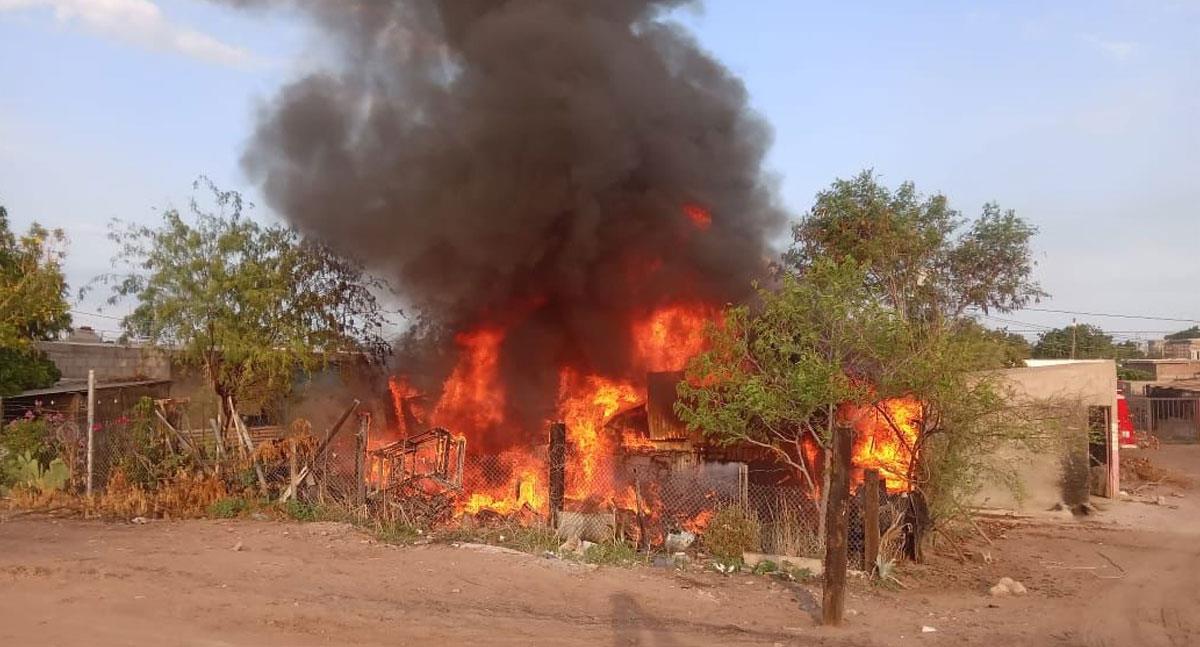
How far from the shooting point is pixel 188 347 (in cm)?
1364

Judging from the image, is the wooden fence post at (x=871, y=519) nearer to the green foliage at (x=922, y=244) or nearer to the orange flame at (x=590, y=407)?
the orange flame at (x=590, y=407)

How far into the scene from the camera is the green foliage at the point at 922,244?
2331cm

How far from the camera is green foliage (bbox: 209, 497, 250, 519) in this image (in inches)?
465

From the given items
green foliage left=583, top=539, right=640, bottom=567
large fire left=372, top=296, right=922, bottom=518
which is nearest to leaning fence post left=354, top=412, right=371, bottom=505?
large fire left=372, top=296, right=922, bottom=518

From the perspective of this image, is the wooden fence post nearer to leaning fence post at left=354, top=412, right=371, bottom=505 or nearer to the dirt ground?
the dirt ground

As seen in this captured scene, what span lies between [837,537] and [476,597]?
3.48m

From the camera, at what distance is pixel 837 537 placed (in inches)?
307

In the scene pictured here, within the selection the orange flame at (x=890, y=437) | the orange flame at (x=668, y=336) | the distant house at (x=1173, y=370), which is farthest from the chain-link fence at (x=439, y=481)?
the distant house at (x=1173, y=370)

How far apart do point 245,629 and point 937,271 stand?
→ 2254cm

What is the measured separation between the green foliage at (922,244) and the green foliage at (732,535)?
44.5 feet

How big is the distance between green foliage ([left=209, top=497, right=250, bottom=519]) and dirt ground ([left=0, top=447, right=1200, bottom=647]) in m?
0.31

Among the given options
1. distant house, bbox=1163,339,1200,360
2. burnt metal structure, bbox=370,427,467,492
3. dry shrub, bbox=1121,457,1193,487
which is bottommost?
dry shrub, bbox=1121,457,1193,487

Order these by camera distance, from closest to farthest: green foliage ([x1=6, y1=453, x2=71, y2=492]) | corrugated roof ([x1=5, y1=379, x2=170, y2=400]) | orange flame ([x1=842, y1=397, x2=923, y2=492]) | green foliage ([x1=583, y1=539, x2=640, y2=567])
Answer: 1. green foliage ([x1=583, y1=539, x2=640, y2=567])
2. orange flame ([x1=842, y1=397, x2=923, y2=492])
3. green foliage ([x1=6, y1=453, x2=71, y2=492])
4. corrugated roof ([x1=5, y1=379, x2=170, y2=400])

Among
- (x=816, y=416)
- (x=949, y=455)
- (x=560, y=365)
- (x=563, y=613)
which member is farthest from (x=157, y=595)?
(x=560, y=365)
